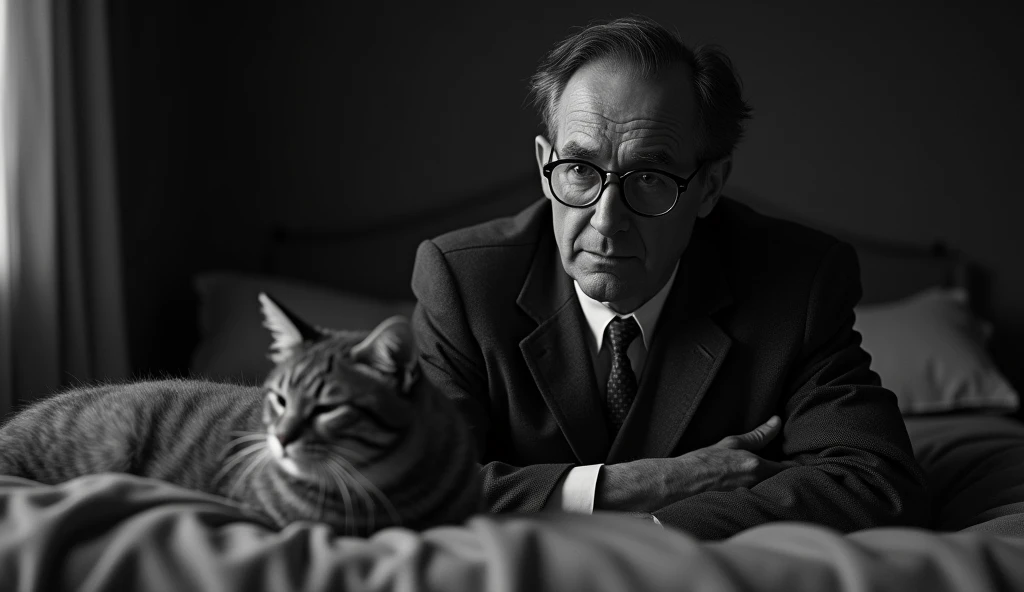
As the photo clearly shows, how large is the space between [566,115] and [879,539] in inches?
38.4

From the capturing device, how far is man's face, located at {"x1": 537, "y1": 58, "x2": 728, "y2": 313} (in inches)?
57.4

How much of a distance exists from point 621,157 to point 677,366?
41 centimetres

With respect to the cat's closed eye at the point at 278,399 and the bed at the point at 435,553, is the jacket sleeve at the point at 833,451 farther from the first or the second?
the cat's closed eye at the point at 278,399

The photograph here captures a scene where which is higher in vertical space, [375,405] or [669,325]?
[375,405]

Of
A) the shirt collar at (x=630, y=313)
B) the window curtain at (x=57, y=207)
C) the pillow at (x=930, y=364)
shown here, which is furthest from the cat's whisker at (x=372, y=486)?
the pillow at (x=930, y=364)

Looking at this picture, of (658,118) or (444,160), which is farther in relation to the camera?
(444,160)

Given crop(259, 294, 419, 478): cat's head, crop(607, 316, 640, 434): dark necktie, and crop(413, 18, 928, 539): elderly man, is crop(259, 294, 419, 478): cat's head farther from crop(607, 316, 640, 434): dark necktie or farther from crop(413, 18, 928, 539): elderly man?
crop(607, 316, 640, 434): dark necktie

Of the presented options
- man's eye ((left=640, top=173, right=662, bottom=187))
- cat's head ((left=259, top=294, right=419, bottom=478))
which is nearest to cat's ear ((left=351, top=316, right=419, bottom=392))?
cat's head ((left=259, top=294, right=419, bottom=478))

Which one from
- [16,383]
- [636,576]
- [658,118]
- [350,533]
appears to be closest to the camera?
[636,576]

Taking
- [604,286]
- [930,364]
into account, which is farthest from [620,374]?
[930,364]

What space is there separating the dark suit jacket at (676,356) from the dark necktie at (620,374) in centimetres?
4

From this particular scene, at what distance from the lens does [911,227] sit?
3.31 metres

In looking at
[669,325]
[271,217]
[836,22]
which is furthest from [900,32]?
[271,217]

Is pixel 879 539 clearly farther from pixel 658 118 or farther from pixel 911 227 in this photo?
pixel 911 227
